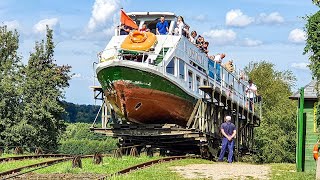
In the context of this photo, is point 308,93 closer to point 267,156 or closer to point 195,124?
point 195,124

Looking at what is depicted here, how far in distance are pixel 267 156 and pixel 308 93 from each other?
25.3 m

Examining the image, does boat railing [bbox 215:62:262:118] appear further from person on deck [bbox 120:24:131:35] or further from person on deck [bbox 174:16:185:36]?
person on deck [bbox 120:24:131:35]

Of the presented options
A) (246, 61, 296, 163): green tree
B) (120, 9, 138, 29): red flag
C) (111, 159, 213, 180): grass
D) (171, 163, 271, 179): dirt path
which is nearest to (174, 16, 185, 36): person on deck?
(120, 9, 138, 29): red flag

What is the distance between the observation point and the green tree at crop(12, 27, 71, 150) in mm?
43469

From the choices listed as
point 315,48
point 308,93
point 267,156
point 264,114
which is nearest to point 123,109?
point 308,93

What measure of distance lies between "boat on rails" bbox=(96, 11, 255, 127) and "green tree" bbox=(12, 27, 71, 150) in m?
16.3

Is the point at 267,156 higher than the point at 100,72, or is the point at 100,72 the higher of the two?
the point at 100,72

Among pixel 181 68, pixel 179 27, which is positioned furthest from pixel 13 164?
pixel 179 27

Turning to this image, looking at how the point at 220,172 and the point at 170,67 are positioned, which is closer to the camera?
the point at 220,172

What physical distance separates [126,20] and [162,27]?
5.46 feet

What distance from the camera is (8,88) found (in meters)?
44.4

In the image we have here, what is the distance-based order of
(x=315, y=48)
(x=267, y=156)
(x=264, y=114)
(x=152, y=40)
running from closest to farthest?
(x=315, y=48) → (x=152, y=40) → (x=267, y=156) → (x=264, y=114)

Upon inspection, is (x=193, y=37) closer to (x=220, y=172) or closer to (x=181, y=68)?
(x=181, y=68)

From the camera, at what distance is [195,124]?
28.3m
